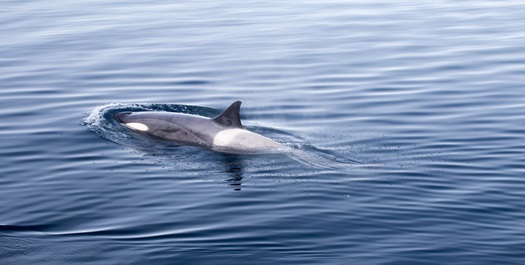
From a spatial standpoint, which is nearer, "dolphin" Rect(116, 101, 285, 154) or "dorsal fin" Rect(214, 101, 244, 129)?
"dolphin" Rect(116, 101, 285, 154)

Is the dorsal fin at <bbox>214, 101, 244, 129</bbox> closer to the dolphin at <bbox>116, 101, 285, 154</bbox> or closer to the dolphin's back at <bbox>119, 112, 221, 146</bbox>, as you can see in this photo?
the dolphin at <bbox>116, 101, 285, 154</bbox>

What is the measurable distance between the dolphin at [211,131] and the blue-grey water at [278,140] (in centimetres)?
31

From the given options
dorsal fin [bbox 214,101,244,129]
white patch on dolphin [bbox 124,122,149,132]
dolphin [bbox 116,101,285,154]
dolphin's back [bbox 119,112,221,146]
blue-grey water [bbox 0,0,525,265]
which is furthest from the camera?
white patch on dolphin [bbox 124,122,149,132]

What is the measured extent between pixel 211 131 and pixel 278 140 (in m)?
1.35

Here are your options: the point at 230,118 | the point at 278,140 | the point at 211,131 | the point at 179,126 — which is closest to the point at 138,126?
the point at 179,126

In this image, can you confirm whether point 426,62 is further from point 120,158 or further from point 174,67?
point 120,158

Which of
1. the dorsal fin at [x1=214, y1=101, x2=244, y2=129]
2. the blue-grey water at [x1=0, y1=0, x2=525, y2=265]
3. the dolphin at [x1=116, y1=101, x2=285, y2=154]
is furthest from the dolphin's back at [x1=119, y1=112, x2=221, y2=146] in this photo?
the blue-grey water at [x1=0, y1=0, x2=525, y2=265]

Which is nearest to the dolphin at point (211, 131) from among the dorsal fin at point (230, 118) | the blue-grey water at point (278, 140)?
the dorsal fin at point (230, 118)

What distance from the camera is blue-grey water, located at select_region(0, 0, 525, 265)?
41.2ft

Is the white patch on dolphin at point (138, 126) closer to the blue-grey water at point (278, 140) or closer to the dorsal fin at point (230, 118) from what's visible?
the blue-grey water at point (278, 140)

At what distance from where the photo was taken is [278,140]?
17.9m

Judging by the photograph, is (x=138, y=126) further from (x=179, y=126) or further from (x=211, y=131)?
(x=211, y=131)

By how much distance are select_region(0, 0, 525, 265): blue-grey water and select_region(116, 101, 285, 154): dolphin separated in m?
0.31

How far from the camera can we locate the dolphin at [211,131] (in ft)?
56.6
